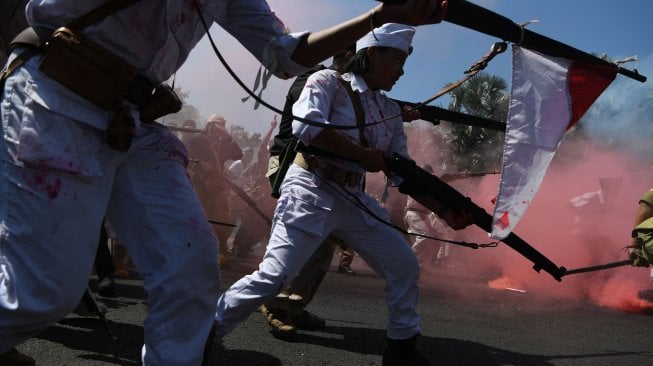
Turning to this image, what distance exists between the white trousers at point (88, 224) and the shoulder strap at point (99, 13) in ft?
0.80

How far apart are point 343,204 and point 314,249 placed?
345mm

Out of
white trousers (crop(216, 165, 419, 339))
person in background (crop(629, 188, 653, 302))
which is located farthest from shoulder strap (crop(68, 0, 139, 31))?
person in background (crop(629, 188, 653, 302))

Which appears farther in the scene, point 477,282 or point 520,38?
point 477,282

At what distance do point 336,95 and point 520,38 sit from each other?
1133 millimetres

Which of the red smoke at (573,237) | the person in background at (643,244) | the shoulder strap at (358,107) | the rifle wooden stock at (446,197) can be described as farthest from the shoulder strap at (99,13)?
the red smoke at (573,237)

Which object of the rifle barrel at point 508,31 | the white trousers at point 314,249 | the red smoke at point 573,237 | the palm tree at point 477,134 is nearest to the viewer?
the rifle barrel at point 508,31

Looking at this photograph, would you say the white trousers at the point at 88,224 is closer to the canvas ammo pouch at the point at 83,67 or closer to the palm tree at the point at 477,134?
the canvas ammo pouch at the point at 83,67

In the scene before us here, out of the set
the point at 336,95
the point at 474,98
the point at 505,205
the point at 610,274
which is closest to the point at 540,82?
the point at 505,205

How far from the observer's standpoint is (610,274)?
28.2 feet

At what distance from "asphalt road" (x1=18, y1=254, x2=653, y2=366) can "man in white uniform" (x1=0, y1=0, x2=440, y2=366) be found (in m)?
1.31

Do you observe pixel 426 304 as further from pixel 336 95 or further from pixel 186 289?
pixel 186 289

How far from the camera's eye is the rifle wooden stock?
11.3 feet

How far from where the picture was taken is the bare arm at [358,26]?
5.76 ft

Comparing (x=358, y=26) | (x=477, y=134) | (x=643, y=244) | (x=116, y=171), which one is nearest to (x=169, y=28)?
(x=116, y=171)
